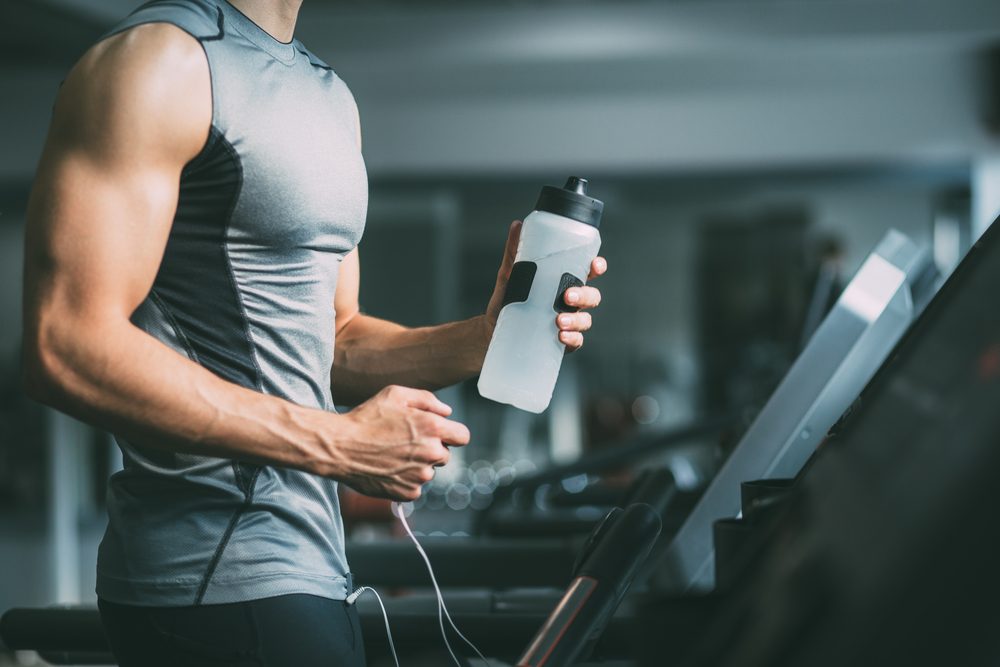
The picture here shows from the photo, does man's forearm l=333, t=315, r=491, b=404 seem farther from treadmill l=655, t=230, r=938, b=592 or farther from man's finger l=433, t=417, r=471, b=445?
treadmill l=655, t=230, r=938, b=592

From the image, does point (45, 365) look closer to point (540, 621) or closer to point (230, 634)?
point (230, 634)

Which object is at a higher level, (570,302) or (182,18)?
(182,18)

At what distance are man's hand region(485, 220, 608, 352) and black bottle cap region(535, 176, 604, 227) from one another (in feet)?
0.23

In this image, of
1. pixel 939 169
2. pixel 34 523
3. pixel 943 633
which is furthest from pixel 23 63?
pixel 943 633

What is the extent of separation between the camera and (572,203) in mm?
973

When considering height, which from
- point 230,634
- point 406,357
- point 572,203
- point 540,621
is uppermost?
point 572,203

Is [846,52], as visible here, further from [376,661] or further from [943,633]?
[943,633]

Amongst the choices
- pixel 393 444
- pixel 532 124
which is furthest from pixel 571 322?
pixel 532 124

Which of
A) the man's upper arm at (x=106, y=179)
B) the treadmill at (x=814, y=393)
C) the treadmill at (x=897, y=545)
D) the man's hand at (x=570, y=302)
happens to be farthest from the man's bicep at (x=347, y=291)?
the treadmill at (x=897, y=545)

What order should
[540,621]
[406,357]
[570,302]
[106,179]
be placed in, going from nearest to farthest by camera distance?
[106,179]
[570,302]
[406,357]
[540,621]

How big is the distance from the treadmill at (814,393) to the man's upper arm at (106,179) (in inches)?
31.5

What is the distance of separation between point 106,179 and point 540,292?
0.42 metres

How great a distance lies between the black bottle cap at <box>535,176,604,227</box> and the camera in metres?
0.97

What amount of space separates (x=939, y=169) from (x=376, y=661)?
5.04 m
